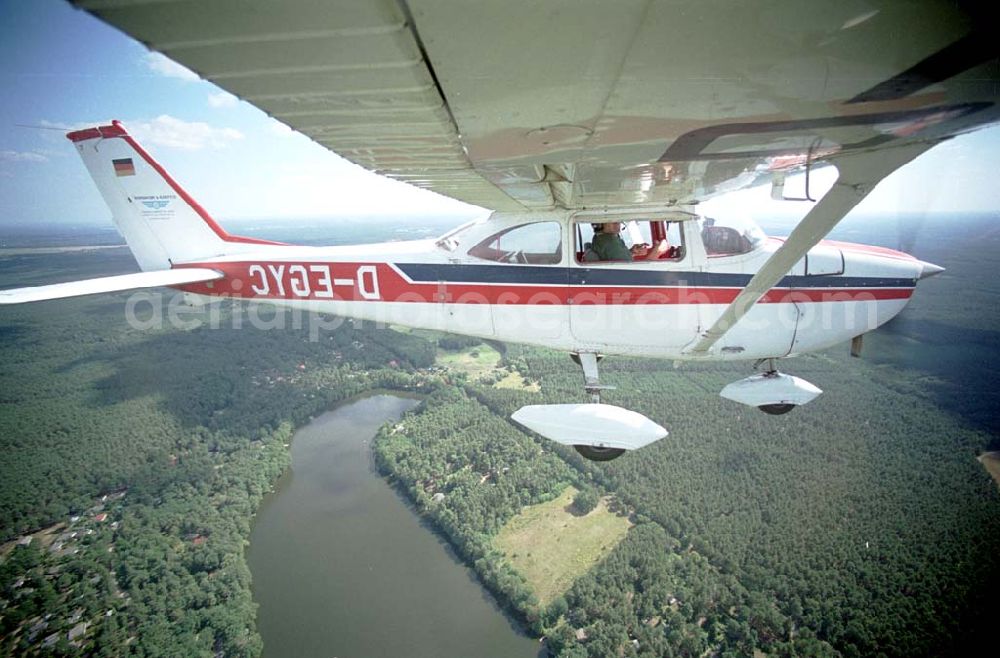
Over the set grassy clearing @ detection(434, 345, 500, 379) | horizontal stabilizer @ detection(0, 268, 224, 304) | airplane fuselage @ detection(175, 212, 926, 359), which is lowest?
grassy clearing @ detection(434, 345, 500, 379)

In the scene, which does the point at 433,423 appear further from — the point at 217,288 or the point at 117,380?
the point at 117,380

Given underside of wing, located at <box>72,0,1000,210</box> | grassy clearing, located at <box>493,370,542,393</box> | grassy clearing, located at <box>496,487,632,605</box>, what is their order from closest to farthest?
1. underside of wing, located at <box>72,0,1000,210</box>
2. grassy clearing, located at <box>496,487,632,605</box>
3. grassy clearing, located at <box>493,370,542,393</box>

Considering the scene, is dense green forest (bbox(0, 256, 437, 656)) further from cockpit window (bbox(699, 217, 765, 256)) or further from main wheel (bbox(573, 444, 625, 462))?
cockpit window (bbox(699, 217, 765, 256))

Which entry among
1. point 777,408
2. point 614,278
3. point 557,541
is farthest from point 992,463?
point 614,278

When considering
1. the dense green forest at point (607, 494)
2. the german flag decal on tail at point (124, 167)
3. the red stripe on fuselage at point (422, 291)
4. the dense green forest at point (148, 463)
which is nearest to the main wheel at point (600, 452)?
the red stripe on fuselage at point (422, 291)

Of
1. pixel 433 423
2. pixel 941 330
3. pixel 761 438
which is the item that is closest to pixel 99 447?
pixel 433 423

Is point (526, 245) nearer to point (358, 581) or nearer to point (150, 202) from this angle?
point (150, 202)

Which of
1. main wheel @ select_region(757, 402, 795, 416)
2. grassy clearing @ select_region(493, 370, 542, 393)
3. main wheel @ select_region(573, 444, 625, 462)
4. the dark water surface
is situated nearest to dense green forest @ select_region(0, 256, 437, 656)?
the dark water surface
